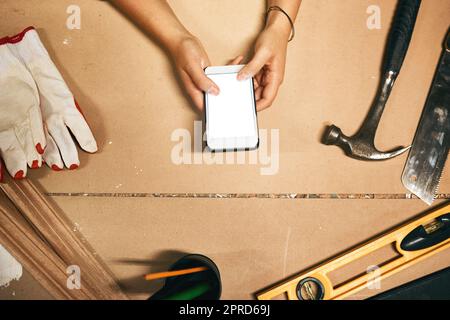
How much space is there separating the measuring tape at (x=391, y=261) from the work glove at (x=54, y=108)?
1.82 ft

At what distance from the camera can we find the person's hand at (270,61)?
71 cm

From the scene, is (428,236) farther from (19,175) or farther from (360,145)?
(19,175)

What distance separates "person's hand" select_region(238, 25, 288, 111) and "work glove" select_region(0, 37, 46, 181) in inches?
20.3

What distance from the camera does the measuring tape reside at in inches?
27.0

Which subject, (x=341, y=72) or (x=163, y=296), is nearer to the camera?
(x=163, y=296)

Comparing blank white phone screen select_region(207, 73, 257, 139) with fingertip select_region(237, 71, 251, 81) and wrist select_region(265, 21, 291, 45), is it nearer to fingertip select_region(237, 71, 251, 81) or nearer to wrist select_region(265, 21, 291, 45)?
fingertip select_region(237, 71, 251, 81)

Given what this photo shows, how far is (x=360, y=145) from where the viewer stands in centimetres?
71

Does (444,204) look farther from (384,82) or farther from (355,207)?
(384,82)

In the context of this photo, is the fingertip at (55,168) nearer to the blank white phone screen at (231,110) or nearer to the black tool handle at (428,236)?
the blank white phone screen at (231,110)

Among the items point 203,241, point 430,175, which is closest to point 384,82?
point 430,175

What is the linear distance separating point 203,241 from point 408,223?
1.51 ft

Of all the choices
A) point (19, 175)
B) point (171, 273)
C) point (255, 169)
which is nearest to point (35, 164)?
point (19, 175)

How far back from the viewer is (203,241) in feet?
2.38

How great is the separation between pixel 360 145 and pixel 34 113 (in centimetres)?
75
